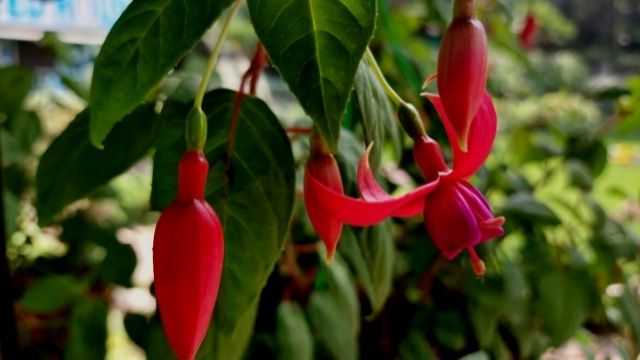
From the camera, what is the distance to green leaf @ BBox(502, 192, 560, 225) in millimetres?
666

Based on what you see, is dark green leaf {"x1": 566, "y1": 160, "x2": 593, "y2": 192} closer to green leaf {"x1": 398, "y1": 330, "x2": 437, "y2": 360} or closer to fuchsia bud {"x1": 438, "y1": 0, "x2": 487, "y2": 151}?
green leaf {"x1": 398, "y1": 330, "x2": 437, "y2": 360}

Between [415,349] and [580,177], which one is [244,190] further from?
[580,177]

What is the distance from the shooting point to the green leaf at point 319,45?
0.28m

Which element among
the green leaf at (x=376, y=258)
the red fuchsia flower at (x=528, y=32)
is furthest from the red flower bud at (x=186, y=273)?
the red fuchsia flower at (x=528, y=32)

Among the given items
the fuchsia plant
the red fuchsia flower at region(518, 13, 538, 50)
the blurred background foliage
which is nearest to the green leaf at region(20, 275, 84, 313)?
the blurred background foliage

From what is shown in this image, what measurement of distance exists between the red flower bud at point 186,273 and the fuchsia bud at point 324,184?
5 centimetres

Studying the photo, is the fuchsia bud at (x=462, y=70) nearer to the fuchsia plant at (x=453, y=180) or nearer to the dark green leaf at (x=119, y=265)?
the fuchsia plant at (x=453, y=180)

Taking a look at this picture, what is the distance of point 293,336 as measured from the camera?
0.53 meters

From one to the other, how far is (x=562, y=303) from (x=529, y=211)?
80 mm

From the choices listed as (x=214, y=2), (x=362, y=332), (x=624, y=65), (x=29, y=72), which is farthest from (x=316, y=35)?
(x=624, y=65)

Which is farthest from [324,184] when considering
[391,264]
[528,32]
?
[528,32]

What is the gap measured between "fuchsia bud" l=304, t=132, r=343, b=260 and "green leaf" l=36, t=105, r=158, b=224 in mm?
169

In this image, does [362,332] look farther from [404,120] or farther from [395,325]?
[404,120]

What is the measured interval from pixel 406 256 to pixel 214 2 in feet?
1.41
